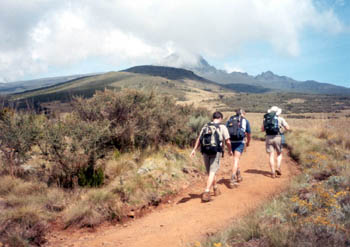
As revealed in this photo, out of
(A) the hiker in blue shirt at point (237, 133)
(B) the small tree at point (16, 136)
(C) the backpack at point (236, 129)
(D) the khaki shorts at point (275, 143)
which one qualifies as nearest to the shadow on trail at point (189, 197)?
(A) the hiker in blue shirt at point (237, 133)

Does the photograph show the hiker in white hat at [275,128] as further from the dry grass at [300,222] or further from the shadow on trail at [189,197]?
the shadow on trail at [189,197]

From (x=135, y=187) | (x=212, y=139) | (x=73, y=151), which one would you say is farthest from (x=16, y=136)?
(x=212, y=139)

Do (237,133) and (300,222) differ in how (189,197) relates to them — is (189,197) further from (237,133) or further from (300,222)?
(300,222)

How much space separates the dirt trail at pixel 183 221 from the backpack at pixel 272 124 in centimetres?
146

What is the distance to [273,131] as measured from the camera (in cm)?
666

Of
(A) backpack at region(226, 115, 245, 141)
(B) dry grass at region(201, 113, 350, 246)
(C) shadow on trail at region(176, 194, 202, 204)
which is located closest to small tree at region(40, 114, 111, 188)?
(C) shadow on trail at region(176, 194, 202, 204)

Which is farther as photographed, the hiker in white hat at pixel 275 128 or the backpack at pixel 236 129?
the hiker in white hat at pixel 275 128

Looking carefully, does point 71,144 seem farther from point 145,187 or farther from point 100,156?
point 145,187

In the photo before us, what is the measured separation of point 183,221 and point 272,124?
156 inches

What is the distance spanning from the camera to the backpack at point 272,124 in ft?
21.7

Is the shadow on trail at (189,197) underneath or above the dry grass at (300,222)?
underneath

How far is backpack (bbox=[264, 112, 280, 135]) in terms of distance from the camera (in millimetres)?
6602

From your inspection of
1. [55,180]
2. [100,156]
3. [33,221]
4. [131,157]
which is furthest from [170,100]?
[33,221]

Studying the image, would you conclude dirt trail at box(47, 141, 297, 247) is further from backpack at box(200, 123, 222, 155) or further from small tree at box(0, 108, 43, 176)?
small tree at box(0, 108, 43, 176)
